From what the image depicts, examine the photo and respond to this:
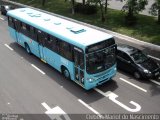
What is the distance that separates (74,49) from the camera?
15617mm

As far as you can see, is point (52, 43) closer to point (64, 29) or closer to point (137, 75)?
point (64, 29)

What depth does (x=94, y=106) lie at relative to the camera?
48.8ft

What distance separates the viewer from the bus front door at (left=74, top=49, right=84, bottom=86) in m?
15.1

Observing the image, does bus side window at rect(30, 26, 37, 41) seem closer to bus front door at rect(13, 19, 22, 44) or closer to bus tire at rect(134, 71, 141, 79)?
bus front door at rect(13, 19, 22, 44)

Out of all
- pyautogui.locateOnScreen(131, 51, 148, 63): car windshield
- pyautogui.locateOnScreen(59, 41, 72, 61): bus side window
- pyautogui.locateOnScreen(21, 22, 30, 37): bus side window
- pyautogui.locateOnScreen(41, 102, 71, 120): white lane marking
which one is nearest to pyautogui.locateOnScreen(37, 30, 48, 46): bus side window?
pyautogui.locateOnScreen(21, 22, 30, 37): bus side window

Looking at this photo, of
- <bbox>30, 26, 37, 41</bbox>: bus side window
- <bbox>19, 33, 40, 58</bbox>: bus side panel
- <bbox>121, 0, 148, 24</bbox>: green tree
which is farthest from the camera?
<bbox>121, 0, 148, 24</bbox>: green tree

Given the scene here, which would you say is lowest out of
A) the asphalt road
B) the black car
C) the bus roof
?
the asphalt road

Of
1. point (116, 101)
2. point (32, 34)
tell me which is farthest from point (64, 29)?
point (116, 101)

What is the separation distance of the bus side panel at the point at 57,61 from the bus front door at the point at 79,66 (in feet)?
1.79

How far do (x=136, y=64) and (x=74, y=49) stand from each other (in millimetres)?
4573

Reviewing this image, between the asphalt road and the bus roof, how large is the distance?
3.17m

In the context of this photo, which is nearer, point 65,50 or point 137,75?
point 65,50

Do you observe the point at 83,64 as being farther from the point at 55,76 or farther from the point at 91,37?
the point at 55,76

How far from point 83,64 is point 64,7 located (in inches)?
911
